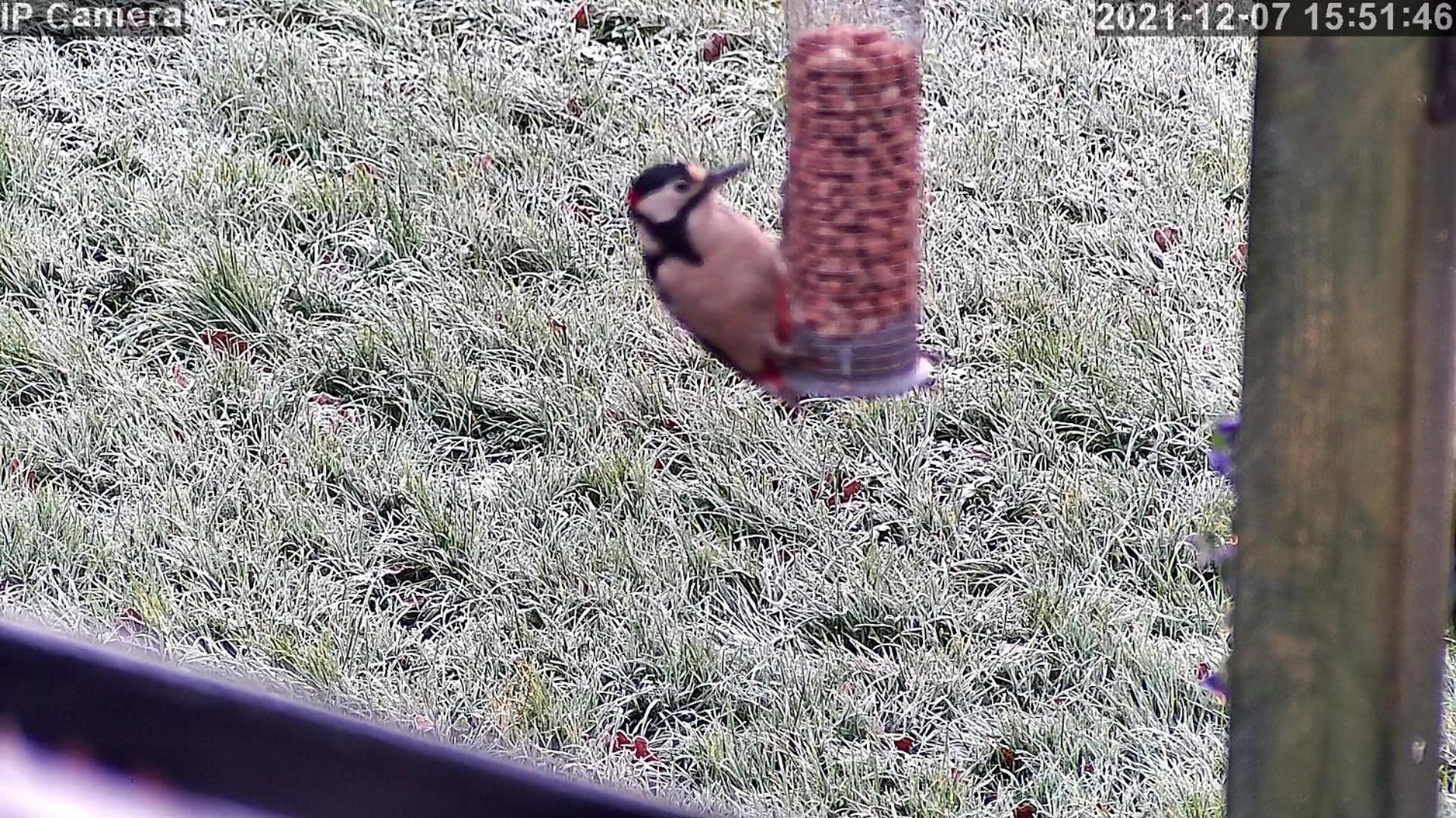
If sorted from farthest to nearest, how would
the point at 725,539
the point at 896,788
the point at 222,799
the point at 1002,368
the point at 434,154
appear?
1. the point at 434,154
2. the point at 1002,368
3. the point at 725,539
4. the point at 896,788
5. the point at 222,799

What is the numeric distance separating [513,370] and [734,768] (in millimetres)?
1312

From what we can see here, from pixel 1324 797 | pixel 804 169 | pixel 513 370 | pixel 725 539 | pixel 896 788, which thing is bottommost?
pixel 896 788

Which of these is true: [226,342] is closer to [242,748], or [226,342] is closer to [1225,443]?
[242,748]

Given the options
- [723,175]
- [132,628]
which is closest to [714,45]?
[132,628]

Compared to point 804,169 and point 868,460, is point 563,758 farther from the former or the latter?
point 804,169

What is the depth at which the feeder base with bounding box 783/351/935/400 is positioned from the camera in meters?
→ 1.81

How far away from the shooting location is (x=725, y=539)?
3350mm

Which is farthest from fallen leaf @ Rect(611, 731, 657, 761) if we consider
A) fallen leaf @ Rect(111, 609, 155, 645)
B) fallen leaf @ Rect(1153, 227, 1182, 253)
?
fallen leaf @ Rect(1153, 227, 1182, 253)

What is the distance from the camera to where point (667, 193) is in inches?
75.9

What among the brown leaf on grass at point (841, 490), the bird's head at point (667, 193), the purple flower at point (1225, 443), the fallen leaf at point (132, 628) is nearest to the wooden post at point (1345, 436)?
the purple flower at point (1225, 443)

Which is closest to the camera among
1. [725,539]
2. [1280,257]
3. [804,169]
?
[1280,257]

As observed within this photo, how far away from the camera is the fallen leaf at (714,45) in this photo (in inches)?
192

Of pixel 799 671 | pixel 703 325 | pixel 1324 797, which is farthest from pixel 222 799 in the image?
pixel 799 671

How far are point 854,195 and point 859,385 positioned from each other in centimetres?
21
